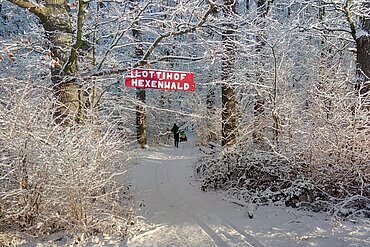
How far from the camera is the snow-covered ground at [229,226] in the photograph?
4957mm

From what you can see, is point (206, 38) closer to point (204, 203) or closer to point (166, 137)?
point (204, 203)

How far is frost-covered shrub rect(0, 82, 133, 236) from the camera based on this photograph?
5.31 m

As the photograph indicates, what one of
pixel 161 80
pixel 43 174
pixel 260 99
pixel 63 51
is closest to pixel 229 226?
pixel 161 80

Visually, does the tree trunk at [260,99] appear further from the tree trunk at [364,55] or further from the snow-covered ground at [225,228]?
the snow-covered ground at [225,228]

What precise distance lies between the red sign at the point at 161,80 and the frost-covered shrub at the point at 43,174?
4.29 feet

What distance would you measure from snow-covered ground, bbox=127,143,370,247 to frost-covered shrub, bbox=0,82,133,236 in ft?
2.62

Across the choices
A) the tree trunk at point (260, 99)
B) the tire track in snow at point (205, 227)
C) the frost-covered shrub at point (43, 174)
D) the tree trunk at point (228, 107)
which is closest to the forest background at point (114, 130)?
the frost-covered shrub at point (43, 174)

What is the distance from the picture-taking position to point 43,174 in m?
5.40

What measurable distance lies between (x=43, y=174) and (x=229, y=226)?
2.89 m

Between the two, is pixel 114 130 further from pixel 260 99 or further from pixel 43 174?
pixel 260 99

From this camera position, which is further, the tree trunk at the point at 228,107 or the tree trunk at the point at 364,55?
the tree trunk at the point at 228,107

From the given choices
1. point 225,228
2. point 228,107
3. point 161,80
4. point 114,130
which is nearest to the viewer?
point 225,228

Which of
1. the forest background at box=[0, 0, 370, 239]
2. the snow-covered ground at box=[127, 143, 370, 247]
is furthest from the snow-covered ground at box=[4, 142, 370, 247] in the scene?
the forest background at box=[0, 0, 370, 239]

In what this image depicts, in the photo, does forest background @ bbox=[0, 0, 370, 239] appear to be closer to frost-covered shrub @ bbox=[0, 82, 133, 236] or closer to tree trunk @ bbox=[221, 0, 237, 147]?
frost-covered shrub @ bbox=[0, 82, 133, 236]
